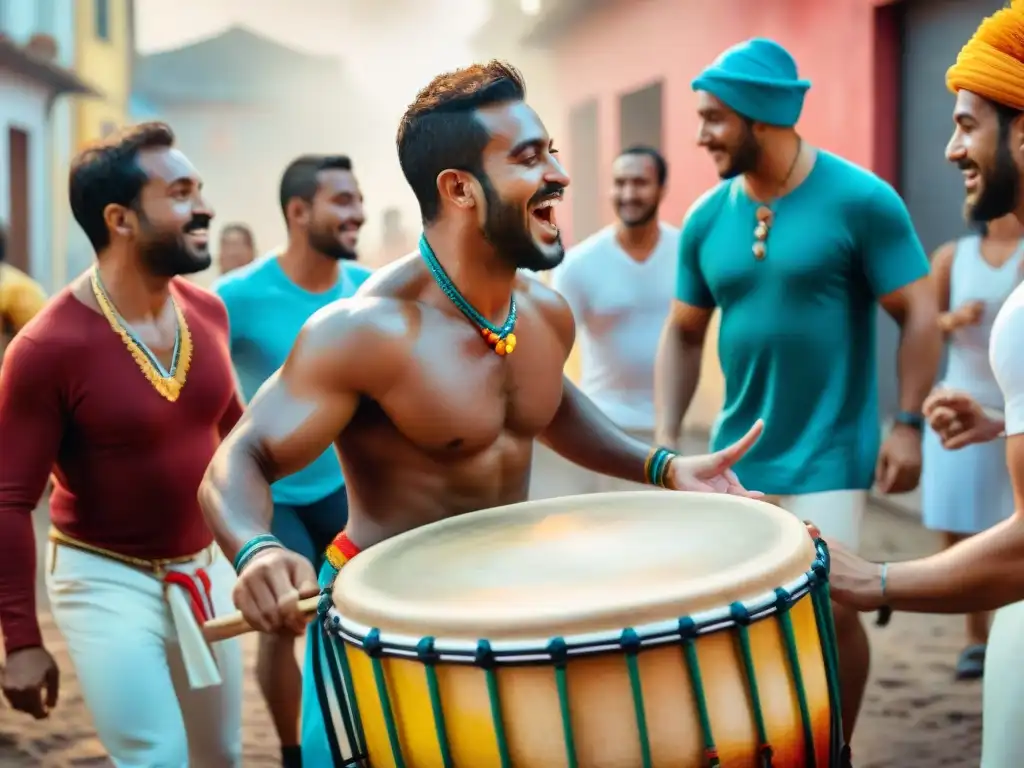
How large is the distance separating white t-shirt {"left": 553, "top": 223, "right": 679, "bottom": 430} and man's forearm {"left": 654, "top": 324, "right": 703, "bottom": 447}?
1236 millimetres

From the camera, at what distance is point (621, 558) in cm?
202

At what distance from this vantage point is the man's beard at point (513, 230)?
2430mm

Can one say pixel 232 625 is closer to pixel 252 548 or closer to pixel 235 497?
pixel 252 548

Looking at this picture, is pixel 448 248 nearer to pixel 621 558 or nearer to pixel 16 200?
pixel 621 558

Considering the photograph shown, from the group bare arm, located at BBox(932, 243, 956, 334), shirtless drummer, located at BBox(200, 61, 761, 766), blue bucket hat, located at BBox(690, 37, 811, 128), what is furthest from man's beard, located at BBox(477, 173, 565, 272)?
bare arm, located at BBox(932, 243, 956, 334)

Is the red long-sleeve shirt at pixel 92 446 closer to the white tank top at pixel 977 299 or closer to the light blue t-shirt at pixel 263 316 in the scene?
the light blue t-shirt at pixel 263 316

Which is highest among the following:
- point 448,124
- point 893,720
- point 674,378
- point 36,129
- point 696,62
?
point 696,62

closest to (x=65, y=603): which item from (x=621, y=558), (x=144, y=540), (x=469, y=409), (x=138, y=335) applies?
(x=144, y=540)

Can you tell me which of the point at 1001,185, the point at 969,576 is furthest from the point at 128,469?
the point at 1001,185

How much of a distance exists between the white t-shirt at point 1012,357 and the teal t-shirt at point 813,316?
1599mm

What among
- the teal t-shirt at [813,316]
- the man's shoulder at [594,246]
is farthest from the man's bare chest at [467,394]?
the man's shoulder at [594,246]

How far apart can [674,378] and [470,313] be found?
6.70 ft

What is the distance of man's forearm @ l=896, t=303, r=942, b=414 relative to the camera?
12.7 ft

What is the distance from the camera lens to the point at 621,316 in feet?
19.1
